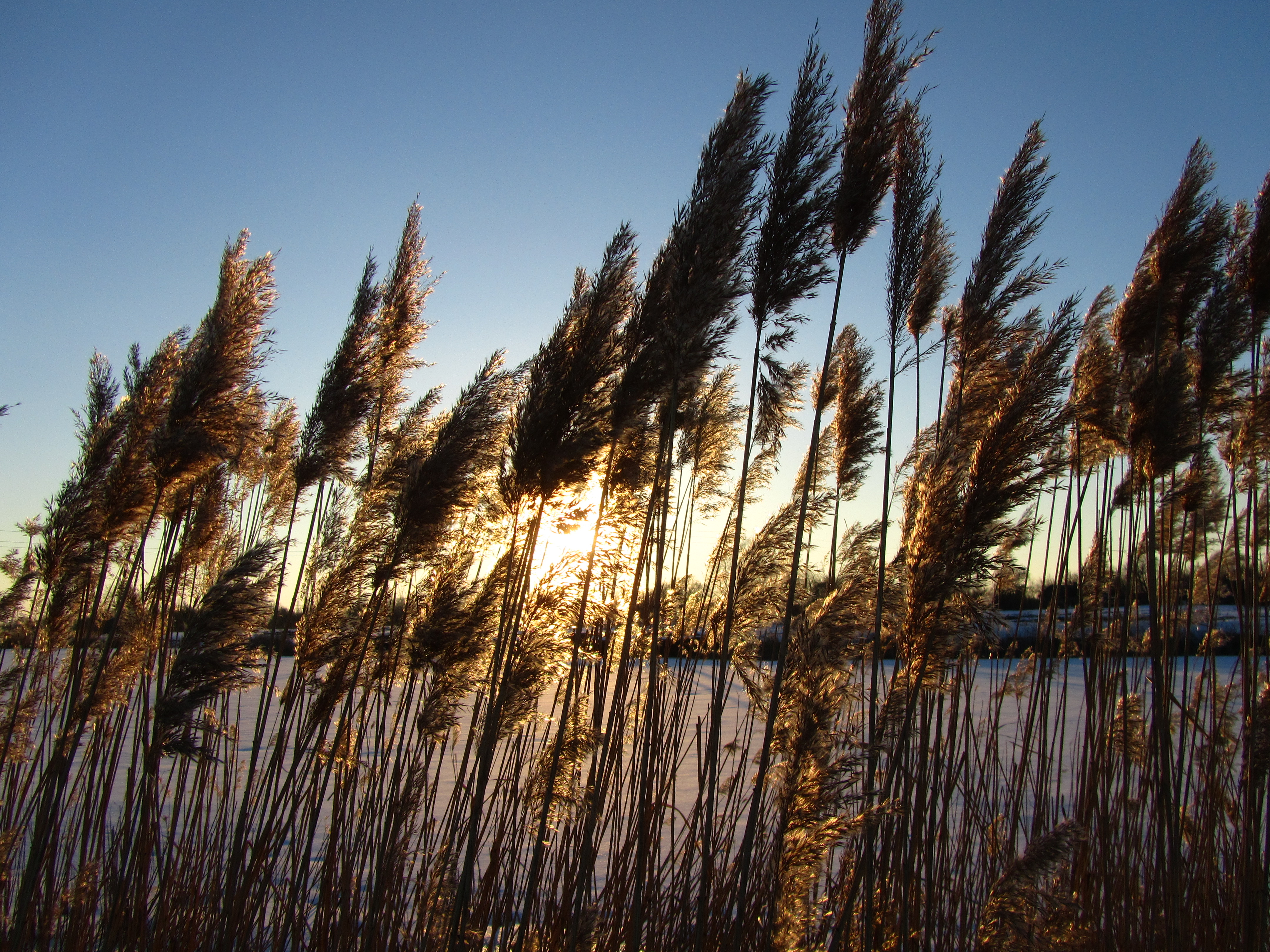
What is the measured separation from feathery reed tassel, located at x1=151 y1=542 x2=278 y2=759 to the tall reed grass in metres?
0.02

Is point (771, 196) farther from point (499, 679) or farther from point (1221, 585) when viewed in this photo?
point (1221, 585)

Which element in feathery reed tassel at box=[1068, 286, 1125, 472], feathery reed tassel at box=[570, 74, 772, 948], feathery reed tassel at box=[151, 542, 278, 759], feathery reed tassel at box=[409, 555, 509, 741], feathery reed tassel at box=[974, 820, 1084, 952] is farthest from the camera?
feathery reed tassel at box=[1068, 286, 1125, 472]

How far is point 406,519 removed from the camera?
9.27ft

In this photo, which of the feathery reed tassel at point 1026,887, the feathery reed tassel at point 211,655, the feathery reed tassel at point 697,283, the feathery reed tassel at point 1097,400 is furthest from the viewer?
the feathery reed tassel at point 1097,400

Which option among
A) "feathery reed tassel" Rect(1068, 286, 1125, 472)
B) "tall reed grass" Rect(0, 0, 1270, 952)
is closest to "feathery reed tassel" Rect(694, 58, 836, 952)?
"tall reed grass" Rect(0, 0, 1270, 952)

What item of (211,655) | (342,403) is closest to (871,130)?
(342,403)

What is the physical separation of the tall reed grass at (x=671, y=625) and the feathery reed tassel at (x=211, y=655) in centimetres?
2

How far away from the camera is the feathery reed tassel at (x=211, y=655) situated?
2.70 m

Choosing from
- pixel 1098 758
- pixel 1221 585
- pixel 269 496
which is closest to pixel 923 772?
pixel 1098 758

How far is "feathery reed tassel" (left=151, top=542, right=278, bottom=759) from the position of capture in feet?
8.87

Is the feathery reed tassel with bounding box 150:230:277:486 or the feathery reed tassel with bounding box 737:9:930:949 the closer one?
the feathery reed tassel with bounding box 737:9:930:949

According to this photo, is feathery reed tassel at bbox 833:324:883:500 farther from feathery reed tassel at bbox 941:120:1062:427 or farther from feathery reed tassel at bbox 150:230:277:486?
feathery reed tassel at bbox 150:230:277:486

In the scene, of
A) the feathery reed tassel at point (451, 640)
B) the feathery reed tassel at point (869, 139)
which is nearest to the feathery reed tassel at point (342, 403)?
the feathery reed tassel at point (451, 640)

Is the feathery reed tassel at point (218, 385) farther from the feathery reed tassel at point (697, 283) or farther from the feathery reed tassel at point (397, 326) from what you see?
the feathery reed tassel at point (697, 283)
